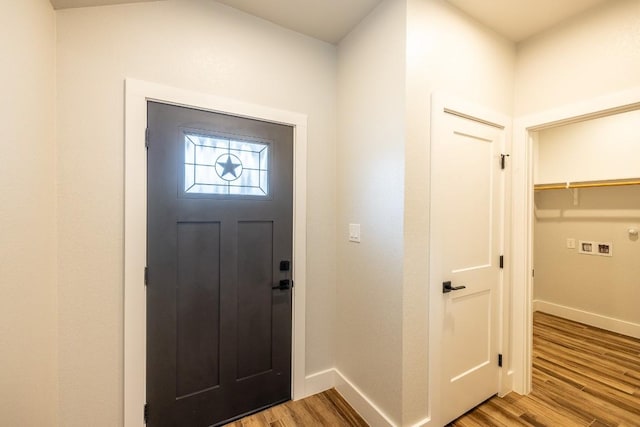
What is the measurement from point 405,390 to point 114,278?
1.82 m

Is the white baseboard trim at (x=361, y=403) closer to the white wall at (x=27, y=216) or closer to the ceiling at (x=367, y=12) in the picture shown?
the white wall at (x=27, y=216)

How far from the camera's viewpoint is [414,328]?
1618 millimetres

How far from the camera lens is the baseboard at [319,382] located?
2045 mm

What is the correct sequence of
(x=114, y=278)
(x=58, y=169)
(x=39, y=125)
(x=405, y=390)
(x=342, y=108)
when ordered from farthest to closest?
(x=342, y=108) < (x=405, y=390) < (x=114, y=278) < (x=58, y=169) < (x=39, y=125)

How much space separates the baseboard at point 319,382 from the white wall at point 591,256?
3519 millimetres

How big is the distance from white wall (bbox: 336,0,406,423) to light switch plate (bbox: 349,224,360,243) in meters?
0.04

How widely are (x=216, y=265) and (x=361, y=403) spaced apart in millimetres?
1417

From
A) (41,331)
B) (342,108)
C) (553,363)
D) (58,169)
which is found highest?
(342,108)

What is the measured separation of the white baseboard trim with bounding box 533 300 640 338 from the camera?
300 centimetres

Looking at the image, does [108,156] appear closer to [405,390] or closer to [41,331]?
[41,331]

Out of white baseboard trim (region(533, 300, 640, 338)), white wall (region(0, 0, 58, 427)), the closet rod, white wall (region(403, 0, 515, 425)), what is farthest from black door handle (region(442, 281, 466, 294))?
white baseboard trim (region(533, 300, 640, 338))

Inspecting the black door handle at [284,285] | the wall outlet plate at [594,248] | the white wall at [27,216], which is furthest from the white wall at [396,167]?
the wall outlet plate at [594,248]

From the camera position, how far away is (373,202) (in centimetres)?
181

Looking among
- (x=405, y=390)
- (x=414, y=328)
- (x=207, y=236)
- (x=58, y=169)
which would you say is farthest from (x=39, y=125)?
(x=405, y=390)
